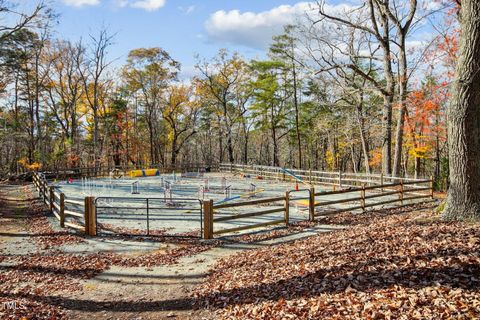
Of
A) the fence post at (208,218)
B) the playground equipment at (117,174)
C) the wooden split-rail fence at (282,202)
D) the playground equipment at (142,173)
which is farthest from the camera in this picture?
the playground equipment at (117,174)

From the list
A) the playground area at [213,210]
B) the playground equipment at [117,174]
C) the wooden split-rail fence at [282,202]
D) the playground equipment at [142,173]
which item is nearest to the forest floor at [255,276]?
the wooden split-rail fence at [282,202]

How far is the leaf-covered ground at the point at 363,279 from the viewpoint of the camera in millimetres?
4223

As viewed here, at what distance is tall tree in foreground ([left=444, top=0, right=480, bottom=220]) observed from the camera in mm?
7289

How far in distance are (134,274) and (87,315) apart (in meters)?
1.79

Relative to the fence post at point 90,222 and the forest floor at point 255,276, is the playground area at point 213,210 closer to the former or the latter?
the fence post at point 90,222

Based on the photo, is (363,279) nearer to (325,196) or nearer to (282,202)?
(282,202)

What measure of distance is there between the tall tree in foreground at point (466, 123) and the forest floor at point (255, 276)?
682 mm

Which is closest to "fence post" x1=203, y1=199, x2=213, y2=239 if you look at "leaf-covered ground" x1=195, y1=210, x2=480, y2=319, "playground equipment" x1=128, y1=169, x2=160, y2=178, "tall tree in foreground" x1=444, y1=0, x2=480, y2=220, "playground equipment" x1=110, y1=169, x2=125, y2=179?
"leaf-covered ground" x1=195, y1=210, x2=480, y2=319

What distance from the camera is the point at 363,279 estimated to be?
5.15 metres

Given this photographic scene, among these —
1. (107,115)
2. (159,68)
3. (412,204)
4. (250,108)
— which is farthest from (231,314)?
(107,115)

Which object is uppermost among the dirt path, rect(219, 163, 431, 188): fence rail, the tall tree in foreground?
the tall tree in foreground

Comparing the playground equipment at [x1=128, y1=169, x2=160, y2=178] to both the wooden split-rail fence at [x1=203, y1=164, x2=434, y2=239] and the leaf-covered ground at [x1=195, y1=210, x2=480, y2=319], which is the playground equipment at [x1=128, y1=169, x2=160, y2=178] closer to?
the wooden split-rail fence at [x1=203, y1=164, x2=434, y2=239]

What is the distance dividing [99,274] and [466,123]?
8.64 m

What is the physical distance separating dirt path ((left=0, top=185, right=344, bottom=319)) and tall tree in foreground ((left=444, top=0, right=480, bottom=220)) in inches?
159
